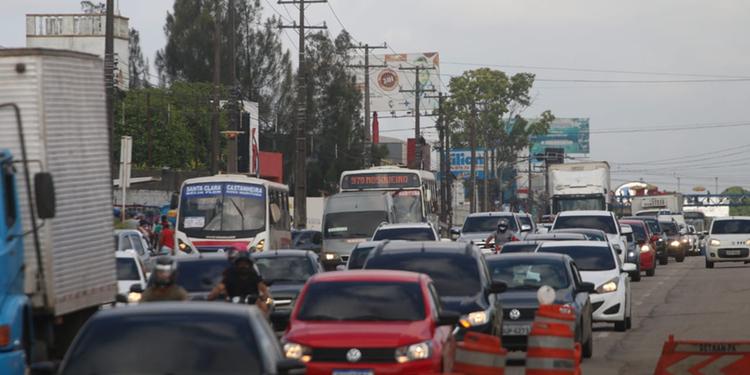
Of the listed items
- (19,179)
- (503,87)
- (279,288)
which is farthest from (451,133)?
(19,179)

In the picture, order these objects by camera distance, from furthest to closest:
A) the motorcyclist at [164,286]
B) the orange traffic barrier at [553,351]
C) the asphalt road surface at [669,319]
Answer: the asphalt road surface at [669,319], the orange traffic barrier at [553,351], the motorcyclist at [164,286]

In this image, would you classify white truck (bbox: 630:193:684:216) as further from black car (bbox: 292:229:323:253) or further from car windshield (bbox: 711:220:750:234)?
black car (bbox: 292:229:323:253)

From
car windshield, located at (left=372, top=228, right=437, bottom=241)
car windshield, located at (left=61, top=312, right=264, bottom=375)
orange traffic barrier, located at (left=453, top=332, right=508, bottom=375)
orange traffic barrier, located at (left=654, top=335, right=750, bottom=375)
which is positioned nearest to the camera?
car windshield, located at (left=61, top=312, right=264, bottom=375)

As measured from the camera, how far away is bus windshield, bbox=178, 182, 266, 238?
39.0m

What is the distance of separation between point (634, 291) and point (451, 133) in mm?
94195

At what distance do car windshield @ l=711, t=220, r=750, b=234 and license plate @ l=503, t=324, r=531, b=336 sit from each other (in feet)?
109

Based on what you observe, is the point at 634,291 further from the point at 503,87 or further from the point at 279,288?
the point at 503,87

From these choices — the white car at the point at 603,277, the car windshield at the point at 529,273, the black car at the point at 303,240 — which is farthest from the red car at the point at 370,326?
A: the black car at the point at 303,240

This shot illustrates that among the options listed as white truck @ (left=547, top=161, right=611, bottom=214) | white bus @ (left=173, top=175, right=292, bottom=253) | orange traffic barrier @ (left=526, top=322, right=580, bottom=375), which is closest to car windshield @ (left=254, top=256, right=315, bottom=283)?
orange traffic barrier @ (left=526, top=322, right=580, bottom=375)

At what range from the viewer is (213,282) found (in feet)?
72.8

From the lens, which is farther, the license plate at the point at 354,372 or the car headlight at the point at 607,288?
the car headlight at the point at 607,288

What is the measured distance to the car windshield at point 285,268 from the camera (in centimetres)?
2511

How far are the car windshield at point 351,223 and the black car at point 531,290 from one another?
2038cm

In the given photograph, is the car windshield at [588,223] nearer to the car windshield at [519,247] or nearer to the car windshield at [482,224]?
the car windshield at [482,224]
